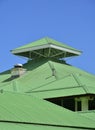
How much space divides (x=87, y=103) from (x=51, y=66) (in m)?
12.2

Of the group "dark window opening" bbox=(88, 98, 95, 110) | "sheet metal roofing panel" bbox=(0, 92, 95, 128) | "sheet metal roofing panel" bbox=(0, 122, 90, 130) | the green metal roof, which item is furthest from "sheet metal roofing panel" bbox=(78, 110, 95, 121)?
the green metal roof

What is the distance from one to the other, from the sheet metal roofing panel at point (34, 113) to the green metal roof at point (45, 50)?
18.1 metres

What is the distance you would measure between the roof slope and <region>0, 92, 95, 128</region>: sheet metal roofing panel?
463 centimetres

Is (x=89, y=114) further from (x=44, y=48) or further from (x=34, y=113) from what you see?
(x=44, y=48)

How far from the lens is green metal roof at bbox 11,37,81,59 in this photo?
6062 cm

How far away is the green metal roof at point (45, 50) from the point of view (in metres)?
60.6

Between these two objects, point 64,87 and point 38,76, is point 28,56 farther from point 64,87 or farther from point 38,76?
point 64,87

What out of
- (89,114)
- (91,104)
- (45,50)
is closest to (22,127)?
Result: (89,114)

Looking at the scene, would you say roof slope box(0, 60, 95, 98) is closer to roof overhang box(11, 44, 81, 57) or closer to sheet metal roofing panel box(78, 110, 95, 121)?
roof overhang box(11, 44, 81, 57)

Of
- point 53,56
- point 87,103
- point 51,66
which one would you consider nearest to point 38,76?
point 51,66

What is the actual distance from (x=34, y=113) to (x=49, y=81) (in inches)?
684

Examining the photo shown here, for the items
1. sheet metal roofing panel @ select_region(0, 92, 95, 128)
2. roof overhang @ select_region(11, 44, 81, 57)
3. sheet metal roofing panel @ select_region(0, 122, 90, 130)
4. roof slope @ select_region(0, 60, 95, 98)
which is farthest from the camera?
roof overhang @ select_region(11, 44, 81, 57)

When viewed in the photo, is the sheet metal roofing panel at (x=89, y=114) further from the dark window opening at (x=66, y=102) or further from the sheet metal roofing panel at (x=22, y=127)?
the sheet metal roofing panel at (x=22, y=127)

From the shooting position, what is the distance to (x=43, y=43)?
2419 inches
